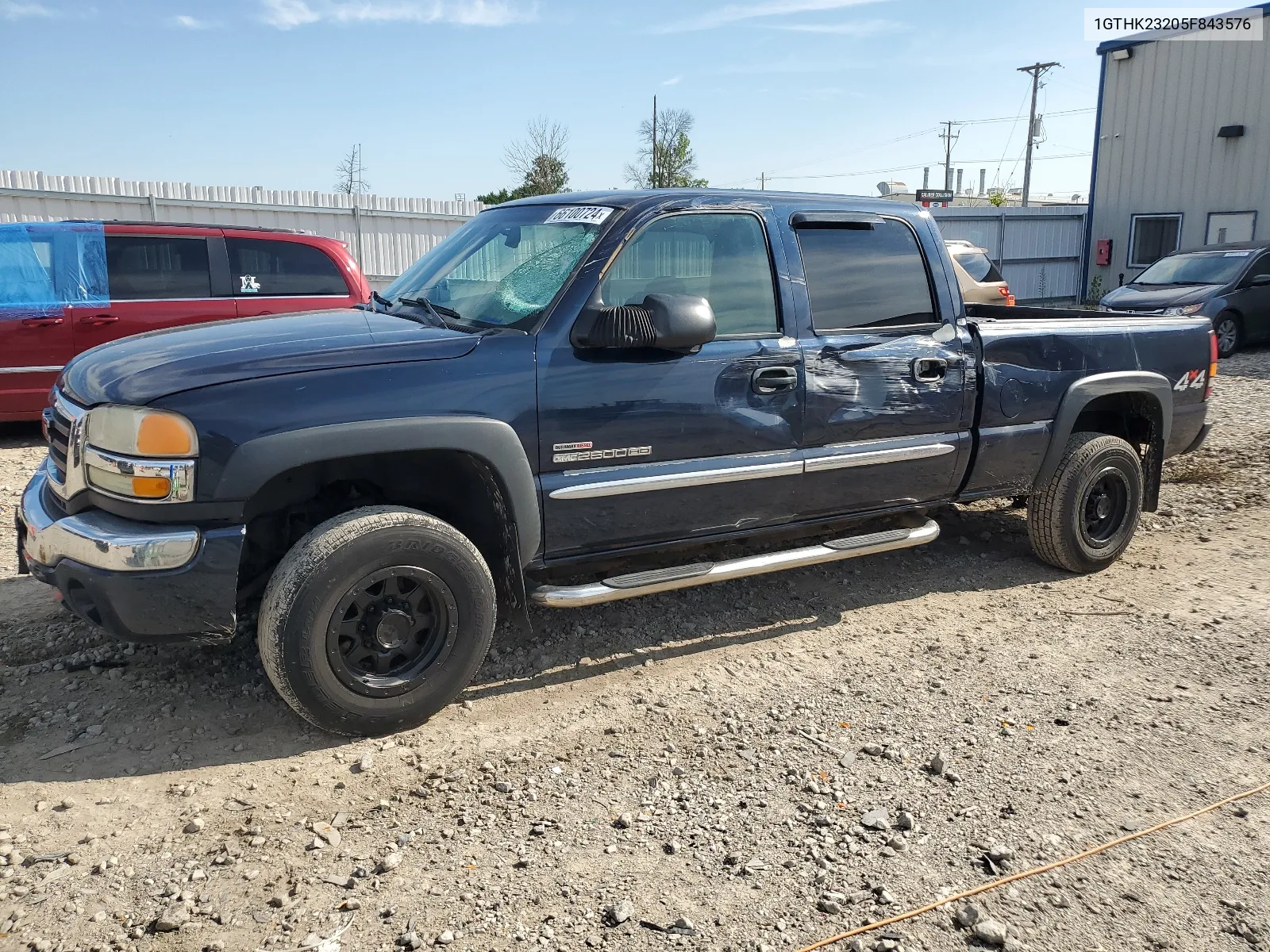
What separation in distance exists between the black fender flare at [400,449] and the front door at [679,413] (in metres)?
0.10

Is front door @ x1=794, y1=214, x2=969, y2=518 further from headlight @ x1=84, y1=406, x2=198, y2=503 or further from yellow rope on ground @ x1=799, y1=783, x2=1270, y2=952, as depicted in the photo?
headlight @ x1=84, y1=406, x2=198, y2=503

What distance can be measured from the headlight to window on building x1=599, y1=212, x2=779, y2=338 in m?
1.71

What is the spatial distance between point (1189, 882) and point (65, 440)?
3874 millimetres

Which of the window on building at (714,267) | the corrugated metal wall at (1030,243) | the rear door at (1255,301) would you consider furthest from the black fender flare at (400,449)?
the corrugated metal wall at (1030,243)

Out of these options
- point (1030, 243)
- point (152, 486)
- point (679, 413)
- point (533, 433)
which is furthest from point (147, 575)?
point (1030, 243)

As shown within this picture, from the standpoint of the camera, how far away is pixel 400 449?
3270 millimetres

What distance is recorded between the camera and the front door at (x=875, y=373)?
4195mm

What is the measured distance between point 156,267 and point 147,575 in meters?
5.83

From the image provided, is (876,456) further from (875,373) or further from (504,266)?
(504,266)

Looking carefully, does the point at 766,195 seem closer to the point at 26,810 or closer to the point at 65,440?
the point at 65,440

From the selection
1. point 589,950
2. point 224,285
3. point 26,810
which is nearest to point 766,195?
point 589,950

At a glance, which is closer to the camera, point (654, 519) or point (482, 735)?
point (482, 735)

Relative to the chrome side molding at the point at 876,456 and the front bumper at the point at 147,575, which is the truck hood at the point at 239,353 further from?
the chrome side molding at the point at 876,456

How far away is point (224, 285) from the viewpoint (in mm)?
8078
